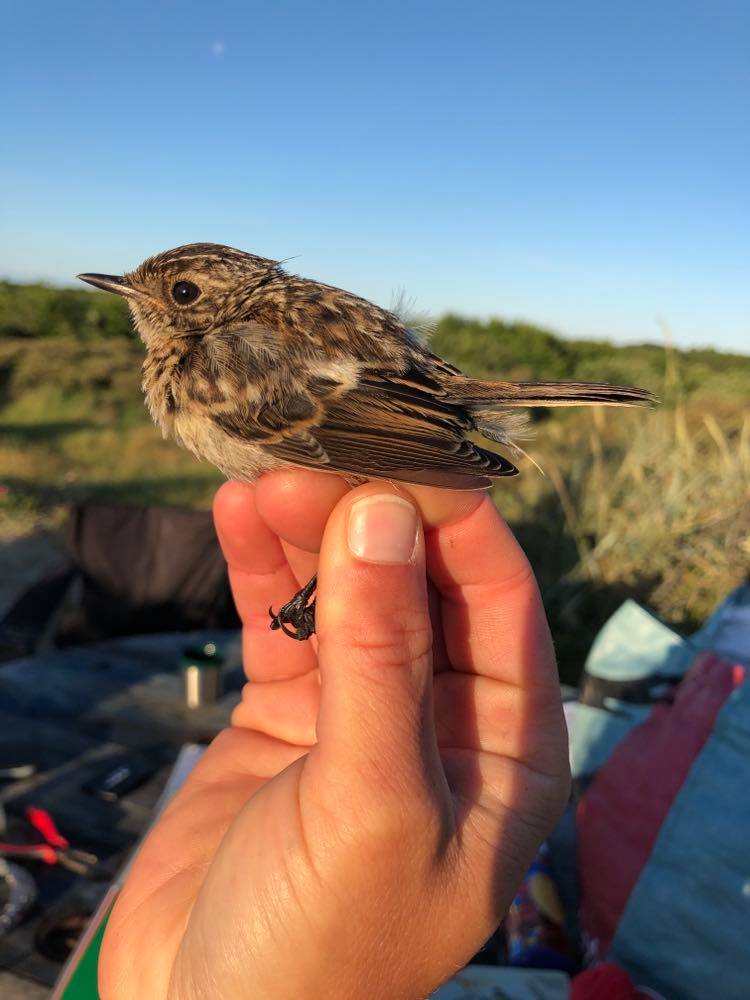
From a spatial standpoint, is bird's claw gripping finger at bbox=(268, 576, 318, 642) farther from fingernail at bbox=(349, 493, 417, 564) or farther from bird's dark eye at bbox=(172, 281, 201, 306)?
bird's dark eye at bbox=(172, 281, 201, 306)

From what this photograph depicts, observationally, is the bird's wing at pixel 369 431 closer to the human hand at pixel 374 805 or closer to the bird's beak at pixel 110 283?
the human hand at pixel 374 805

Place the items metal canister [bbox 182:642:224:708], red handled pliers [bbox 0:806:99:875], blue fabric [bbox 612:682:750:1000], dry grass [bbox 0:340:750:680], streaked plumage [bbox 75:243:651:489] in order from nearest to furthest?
streaked plumage [bbox 75:243:651:489] → blue fabric [bbox 612:682:750:1000] → red handled pliers [bbox 0:806:99:875] → metal canister [bbox 182:642:224:708] → dry grass [bbox 0:340:750:680]

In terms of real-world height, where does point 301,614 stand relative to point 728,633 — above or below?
above

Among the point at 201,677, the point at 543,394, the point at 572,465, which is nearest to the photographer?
the point at 543,394

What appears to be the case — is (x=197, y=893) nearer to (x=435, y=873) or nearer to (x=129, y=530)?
(x=435, y=873)

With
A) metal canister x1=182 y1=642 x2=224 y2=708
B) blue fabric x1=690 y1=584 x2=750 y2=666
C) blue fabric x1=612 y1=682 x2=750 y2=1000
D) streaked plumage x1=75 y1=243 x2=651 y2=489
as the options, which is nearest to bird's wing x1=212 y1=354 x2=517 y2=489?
streaked plumage x1=75 y1=243 x2=651 y2=489

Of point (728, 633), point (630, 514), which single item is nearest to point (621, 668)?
point (728, 633)

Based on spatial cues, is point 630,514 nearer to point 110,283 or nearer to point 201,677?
point 201,677
